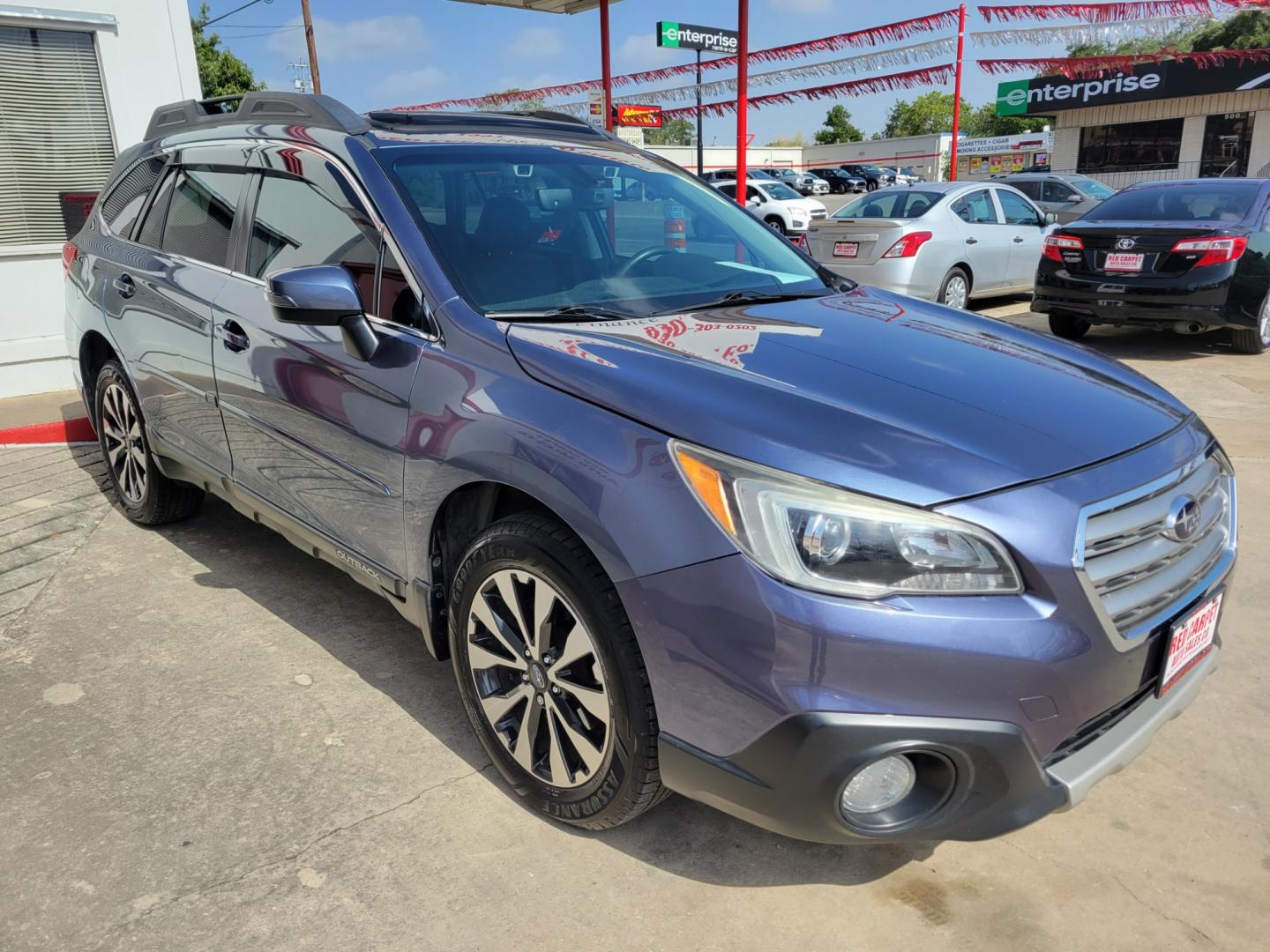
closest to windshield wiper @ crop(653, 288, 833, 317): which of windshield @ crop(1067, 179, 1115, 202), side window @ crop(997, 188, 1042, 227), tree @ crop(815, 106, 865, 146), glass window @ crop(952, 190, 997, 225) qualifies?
glass window @ crop(952, 190, 997, 225)

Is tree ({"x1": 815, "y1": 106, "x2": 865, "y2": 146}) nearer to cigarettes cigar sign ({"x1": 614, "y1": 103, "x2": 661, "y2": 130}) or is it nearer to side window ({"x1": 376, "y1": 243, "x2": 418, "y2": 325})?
cigarettes cigar sign ({"x1": 614, "y1": 103, "x2": 661, "y2": 130})

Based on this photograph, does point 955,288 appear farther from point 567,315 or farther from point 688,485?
point 688,485

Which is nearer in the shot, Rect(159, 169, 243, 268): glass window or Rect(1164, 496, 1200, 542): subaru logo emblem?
Rect(1164, 496, 1200, 542): subaru logo emblem

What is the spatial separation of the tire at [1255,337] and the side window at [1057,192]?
28.3 ft

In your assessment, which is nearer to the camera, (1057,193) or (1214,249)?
(1214,249)

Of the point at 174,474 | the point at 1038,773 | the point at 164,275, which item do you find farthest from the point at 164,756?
the point at 1038,773

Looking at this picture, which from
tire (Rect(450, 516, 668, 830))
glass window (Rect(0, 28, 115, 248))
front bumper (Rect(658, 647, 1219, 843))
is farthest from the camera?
glass window (Rect(0, 28, 115, 248))

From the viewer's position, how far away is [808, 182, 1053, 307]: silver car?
9.80 metres

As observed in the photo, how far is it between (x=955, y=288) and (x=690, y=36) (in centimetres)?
918

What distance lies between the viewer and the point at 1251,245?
7824 mm

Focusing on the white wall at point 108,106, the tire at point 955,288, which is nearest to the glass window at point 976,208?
the tire at point 955,288

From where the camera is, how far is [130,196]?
451 cm

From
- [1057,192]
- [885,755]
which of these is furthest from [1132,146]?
[885,755]

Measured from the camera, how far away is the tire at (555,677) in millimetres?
2176
